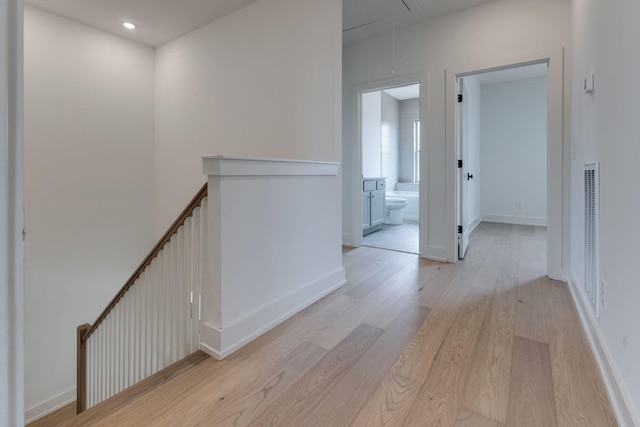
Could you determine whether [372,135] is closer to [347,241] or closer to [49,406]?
[347,241]

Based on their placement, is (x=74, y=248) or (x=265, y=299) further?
(x=74, y=248)

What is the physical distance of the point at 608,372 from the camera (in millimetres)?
1364

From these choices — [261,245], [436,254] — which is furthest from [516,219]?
[261,245]

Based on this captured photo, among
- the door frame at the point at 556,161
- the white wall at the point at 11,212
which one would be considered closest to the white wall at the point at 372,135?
the door frame at the point at 556,161

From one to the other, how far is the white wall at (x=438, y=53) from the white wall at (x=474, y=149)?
1730 millimetres

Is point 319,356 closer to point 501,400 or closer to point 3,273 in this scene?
point 501,400

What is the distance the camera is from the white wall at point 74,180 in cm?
320

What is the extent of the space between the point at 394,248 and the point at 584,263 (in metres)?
2.14

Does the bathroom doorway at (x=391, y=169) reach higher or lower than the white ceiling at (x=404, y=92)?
lower

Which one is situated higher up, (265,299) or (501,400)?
(265,299)

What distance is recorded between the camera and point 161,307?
1958mm

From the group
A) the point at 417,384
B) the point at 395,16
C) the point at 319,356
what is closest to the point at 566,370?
the point at 417,384

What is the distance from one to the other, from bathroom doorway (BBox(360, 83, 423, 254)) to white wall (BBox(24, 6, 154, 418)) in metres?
3.02

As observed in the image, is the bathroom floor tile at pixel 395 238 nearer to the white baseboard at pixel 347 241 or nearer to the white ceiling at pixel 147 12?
the white baseboard at pixel 347 241
